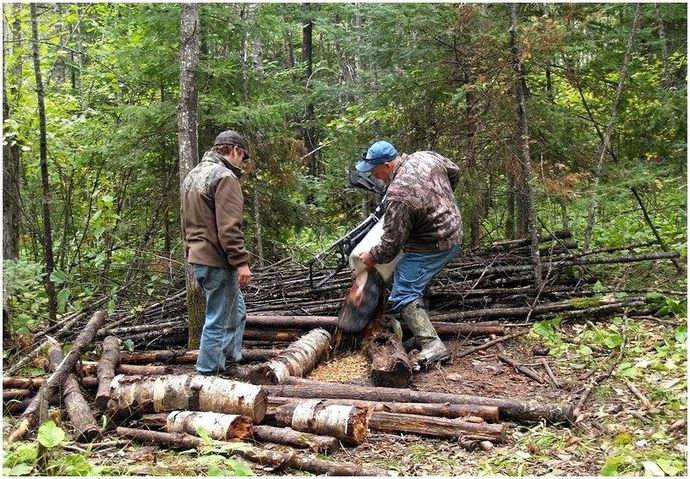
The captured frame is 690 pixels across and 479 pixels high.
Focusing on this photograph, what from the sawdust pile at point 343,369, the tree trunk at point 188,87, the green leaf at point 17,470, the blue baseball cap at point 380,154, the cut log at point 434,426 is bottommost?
the sawdust pile at point 343,369

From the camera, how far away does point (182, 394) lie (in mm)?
4922

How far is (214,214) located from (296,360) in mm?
1601

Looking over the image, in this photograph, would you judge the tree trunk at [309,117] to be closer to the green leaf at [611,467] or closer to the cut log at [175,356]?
the cut log at [175,356]

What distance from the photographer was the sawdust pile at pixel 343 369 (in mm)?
6008

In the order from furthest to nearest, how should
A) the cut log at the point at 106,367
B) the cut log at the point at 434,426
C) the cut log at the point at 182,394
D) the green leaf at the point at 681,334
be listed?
1. the green leaf at the point at 681,334
2. the cut log at the point at 106,367
3. the cut log at the point at 182,394
4. the cut log at the point at 434,426

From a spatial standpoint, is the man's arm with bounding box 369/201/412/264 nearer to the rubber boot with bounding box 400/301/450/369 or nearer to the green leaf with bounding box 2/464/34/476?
the rubber boot with bounding box 400/301/450/369

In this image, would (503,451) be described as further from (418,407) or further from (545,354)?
(545,354)

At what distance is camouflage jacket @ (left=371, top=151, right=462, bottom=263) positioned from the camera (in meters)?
5.98

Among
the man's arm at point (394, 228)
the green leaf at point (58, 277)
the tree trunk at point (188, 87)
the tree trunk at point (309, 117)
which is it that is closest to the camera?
the man's arm at point (394, 228)

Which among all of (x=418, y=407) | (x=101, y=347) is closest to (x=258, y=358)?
(x=101, y=347)

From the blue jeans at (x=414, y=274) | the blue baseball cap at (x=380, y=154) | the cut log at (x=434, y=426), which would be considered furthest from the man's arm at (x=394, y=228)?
the cut log at (x=434, y=426)

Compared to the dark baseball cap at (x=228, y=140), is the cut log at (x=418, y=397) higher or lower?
lower

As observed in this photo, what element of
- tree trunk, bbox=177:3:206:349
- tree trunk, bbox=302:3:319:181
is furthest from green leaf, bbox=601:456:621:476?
tree trunk, bbox=302:3:319:181

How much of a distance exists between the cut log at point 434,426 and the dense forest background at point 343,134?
3.81 meters
